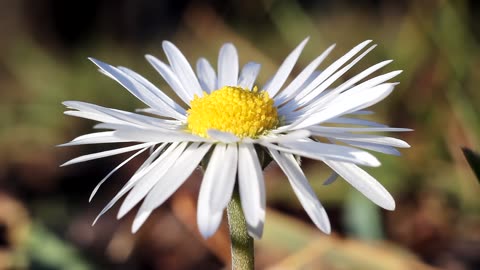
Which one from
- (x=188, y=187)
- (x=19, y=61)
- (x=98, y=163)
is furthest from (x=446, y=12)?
(x=19, y=61)

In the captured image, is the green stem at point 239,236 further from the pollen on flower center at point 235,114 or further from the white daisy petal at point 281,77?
the white daisy petal at point 281,77

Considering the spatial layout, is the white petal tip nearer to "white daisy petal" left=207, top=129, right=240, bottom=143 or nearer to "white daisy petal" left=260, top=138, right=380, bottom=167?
"white daisy petal" left=260, top=138, right=380, bottom=167

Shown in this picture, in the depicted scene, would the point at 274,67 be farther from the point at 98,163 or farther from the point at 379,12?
the point at 379,12

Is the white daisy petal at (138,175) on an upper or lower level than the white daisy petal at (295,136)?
lower

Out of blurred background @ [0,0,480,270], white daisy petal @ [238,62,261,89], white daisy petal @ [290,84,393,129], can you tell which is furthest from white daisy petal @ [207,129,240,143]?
blurred background @ [0,0,480,270]

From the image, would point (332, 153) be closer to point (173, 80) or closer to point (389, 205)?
point (389, 205)

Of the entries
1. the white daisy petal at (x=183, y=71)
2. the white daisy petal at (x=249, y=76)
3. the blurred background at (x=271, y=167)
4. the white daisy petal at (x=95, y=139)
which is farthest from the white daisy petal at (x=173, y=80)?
the blurred background at (x=271, y=167)
